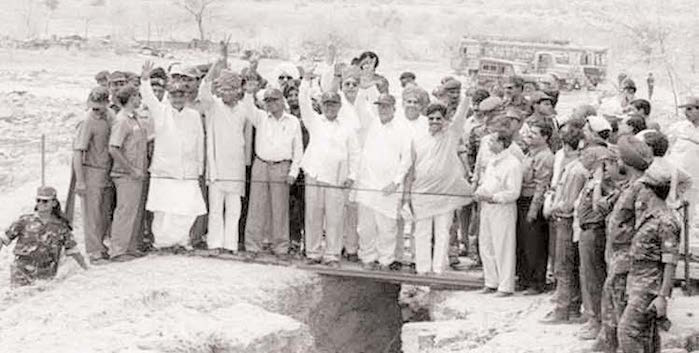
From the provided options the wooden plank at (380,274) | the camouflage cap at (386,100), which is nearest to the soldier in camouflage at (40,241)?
the wooden plank at (380,274)

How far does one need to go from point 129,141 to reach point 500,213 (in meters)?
3.37

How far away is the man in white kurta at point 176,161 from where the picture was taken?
1076cm

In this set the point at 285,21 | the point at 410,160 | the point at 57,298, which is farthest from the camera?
the point at 285,21

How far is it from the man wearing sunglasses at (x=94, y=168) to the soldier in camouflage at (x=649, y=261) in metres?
5.28

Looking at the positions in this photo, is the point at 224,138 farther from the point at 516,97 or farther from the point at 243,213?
the point at 516,97

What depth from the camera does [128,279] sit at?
10.0 metres

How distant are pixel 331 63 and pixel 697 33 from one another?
27.1 metres

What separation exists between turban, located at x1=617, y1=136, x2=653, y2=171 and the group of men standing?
177 centimetres

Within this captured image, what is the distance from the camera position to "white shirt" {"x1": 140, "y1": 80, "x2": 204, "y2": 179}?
10.7m

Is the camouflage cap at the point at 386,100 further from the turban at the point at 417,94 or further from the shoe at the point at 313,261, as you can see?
the shoe at the point at 313,261

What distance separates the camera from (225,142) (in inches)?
428

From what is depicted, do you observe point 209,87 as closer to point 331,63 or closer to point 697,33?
point 331,63

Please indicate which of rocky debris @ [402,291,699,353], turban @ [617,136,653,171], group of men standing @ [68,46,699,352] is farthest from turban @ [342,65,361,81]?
turban @ [617,136,653,171]

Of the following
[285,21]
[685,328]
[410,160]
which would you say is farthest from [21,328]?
[285,21]
